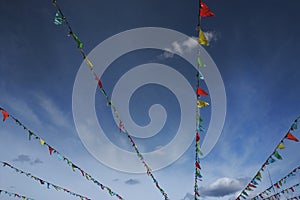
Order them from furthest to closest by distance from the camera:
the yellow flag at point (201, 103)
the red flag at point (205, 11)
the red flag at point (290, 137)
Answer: the red flag at point (290, 137) < the yellow flag at point (201, 103) < the red flag at point (205, 11)

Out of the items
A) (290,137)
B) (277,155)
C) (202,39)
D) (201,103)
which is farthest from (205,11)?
(277,155)

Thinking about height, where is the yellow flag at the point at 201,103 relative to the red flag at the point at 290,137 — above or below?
above

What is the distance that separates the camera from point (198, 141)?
1225 cm

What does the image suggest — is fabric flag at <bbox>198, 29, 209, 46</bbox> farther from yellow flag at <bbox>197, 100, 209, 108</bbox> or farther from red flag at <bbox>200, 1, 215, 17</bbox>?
A: yellow flag at <bbox>197, 100, 209, 108</bbox>

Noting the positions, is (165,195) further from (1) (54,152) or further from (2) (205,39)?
(2) (205,39)

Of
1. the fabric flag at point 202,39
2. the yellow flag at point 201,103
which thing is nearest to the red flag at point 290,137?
the yellow flag at point 201,103

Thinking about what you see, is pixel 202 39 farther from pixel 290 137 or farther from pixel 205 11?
pixel 290 137

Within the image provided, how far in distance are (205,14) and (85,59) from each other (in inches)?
166

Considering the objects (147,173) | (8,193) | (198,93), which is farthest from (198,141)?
(8,193)

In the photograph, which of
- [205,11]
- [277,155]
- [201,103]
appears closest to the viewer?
[205,11]

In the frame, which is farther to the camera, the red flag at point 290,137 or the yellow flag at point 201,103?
the red flag at point 290,137

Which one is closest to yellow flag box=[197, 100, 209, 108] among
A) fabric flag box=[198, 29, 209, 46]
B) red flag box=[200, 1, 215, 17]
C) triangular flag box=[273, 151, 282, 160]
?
fabric flag box=[198, 29, 209, 46]

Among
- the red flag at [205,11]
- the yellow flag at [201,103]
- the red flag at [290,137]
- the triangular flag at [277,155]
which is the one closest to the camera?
the red flag at [205,11]

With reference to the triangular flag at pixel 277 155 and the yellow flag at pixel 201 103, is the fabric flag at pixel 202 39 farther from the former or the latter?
the triangular flag at pixel 277 155
